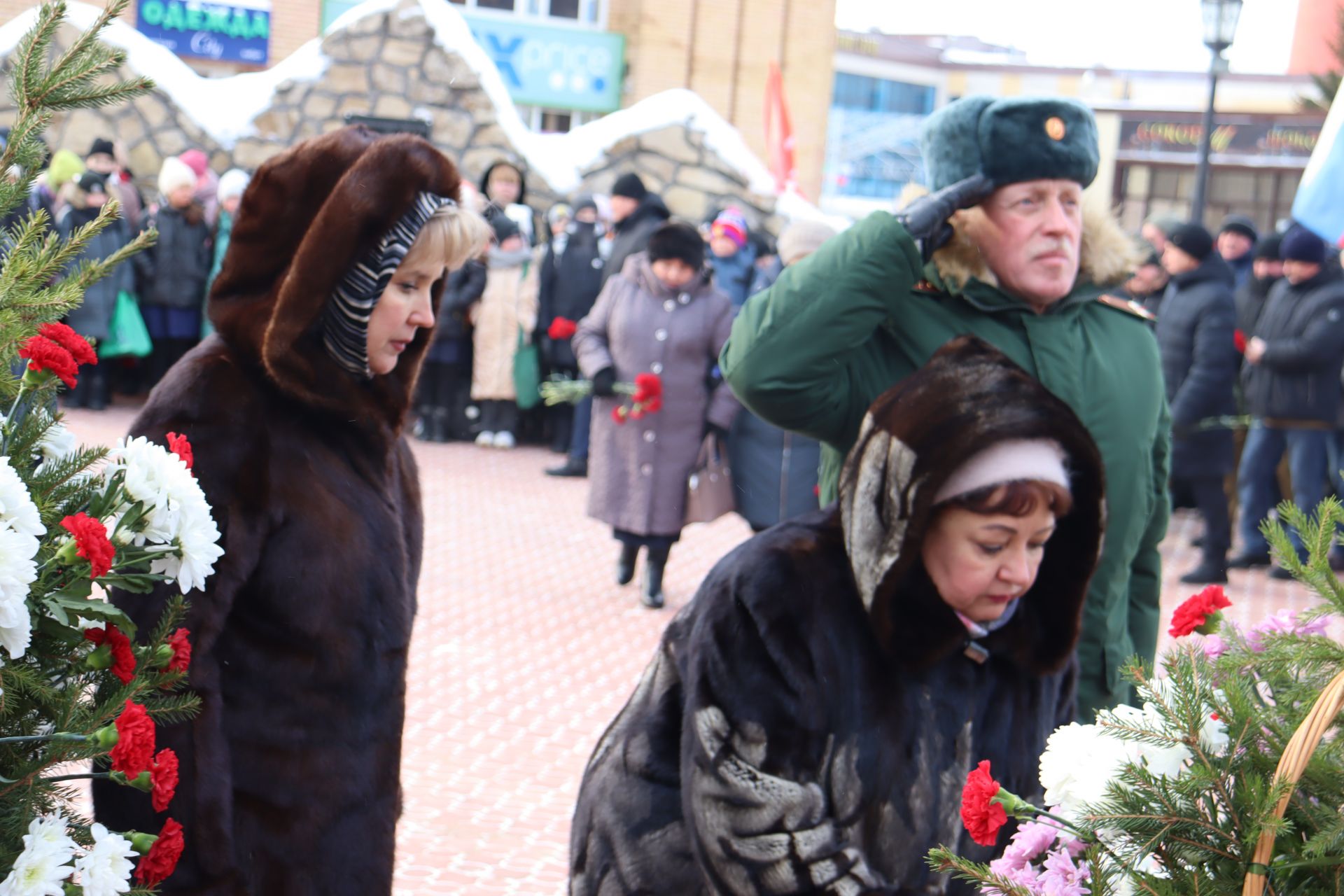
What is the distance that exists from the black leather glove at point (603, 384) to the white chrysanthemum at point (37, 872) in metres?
6.63

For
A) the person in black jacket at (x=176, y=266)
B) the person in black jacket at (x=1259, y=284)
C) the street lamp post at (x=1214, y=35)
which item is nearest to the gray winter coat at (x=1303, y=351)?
the person in black jacket at (x=1259, y=284)

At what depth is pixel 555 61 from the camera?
25938 mm

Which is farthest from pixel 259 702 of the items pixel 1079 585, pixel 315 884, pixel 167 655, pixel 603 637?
pixel 603 637

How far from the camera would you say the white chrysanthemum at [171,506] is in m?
1.84

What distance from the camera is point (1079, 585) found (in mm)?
2699

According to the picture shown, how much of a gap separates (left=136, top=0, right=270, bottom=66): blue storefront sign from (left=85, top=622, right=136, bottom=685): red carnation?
24.1 meters

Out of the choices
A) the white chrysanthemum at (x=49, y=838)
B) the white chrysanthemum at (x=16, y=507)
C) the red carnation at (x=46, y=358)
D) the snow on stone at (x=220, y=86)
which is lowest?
the white chrysanthemum at (x=49, y=838)

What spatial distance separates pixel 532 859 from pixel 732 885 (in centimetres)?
258

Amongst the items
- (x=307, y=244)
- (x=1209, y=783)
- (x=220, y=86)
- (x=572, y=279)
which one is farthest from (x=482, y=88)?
(x=1209, y=783)

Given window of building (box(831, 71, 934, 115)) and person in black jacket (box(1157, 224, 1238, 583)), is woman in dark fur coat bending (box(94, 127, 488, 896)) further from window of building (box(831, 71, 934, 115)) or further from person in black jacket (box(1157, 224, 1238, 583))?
window of building (box(831, 71, 934, 115))

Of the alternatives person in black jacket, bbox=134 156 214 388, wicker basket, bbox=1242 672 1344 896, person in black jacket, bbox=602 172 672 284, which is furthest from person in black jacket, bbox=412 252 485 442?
wicker basket, bbox=1242 672 1344 896

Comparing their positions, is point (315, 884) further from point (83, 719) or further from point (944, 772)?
point (944, 772)

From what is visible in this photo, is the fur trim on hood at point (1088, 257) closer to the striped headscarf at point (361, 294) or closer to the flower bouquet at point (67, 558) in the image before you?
the striped headscarf at point (361, 294)

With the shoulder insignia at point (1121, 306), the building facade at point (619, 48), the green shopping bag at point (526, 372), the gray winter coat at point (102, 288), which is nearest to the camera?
the shoulder insignia at point (1121, 306)
